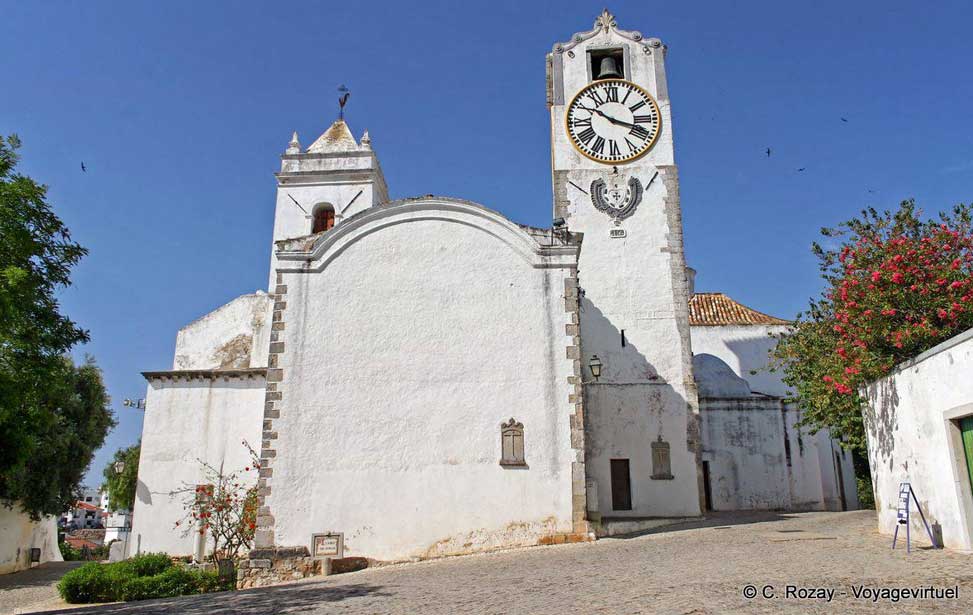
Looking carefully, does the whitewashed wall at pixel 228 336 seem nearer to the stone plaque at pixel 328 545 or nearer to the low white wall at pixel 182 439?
the low white wall at pixel 182 439

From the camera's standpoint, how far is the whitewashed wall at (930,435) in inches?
380

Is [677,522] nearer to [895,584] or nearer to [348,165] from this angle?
[895,584]

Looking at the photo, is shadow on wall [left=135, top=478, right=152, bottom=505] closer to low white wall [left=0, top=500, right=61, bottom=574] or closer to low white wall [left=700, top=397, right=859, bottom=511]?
low white wall [left=0, top=500, right=61, bottom=574]

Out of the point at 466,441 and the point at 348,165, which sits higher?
the point at 348,165

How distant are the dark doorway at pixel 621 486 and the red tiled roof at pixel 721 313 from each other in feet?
34.1

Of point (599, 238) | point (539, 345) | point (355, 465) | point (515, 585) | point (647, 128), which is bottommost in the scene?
point (515, 585)

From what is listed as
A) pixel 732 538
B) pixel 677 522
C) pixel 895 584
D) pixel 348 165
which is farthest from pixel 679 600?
pixel 348 165

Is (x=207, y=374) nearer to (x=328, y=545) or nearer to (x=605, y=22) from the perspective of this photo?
(x=328, y=545)

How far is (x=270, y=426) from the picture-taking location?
46.8ft

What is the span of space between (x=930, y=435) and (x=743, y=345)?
731 inches

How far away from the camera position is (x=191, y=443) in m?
19.4

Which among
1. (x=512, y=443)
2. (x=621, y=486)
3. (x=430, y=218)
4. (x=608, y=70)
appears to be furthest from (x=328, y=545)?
(x=608, y=70)

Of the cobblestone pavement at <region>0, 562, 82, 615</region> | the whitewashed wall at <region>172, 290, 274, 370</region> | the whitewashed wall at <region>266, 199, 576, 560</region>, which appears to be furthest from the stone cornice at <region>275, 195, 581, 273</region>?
the cobblestone pavement at <region>0, 562, 82, 615</region>

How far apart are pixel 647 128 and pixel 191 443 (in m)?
15.7
